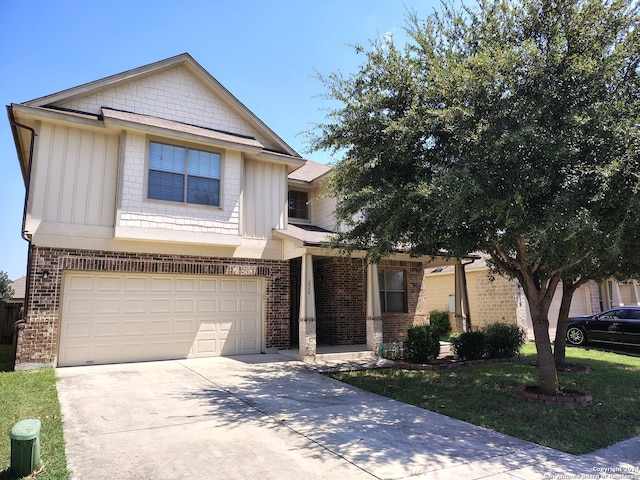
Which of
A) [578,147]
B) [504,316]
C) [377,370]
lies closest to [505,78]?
[578,147]

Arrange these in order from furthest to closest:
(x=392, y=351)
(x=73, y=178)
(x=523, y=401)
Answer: (x=392, y=351) < (x=73, y=178) < (x=523, y=401)

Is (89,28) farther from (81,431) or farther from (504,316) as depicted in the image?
(504,316)

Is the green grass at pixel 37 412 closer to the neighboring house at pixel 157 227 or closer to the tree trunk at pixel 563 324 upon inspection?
the neighboring house at pixel 157 227

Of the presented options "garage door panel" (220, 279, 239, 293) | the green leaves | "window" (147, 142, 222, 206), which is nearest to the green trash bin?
the green leaves

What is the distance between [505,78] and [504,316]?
45.5 feet

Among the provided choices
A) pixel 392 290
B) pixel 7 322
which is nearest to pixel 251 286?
pixel 392 290

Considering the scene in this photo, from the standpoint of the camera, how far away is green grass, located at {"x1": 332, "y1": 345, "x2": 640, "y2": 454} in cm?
621

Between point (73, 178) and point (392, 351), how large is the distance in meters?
9.32

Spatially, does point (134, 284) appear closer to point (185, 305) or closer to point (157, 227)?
point (185, 305)

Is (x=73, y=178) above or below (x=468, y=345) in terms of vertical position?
above

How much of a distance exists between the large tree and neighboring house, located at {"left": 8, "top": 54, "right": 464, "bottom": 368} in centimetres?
361

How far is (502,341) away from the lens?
41.3ft

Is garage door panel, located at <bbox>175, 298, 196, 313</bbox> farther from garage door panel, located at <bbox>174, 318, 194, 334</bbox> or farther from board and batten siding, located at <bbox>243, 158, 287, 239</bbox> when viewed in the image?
board and batten siding, located at <bbox>243, 158, 287, 239</bbox>

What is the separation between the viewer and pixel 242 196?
12391mm
